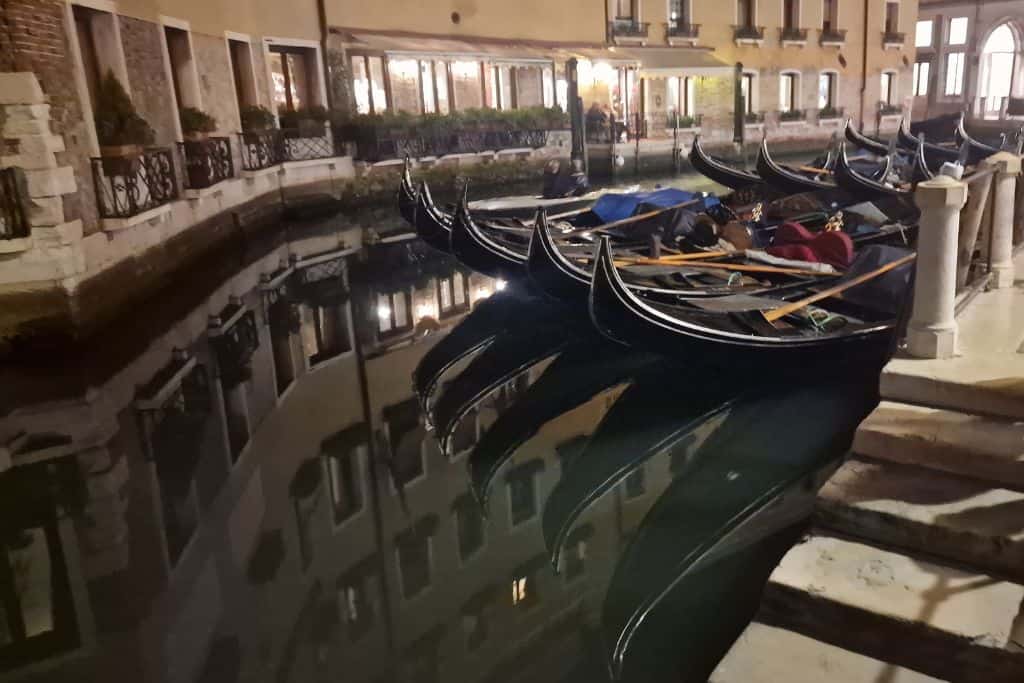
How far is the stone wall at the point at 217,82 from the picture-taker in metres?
7.48

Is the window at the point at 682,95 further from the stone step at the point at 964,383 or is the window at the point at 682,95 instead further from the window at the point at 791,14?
the stone step at the point at 964,383

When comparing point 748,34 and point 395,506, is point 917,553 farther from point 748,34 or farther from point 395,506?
point 748,34

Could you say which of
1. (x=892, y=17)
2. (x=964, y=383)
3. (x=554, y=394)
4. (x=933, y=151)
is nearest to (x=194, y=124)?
(x=554, y=394)

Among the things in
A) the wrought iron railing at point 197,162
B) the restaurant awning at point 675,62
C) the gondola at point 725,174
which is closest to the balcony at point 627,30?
the restaurant awning at point 675,62

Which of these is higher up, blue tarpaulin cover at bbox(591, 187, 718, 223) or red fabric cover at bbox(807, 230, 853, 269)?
blue tarpaulin cover at bbox(591, 187, 718, 223)

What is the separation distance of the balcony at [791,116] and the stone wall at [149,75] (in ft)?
39.8

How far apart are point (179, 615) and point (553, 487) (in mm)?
1265

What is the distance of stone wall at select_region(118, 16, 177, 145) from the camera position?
19.6 ft

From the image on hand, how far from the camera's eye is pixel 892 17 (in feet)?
58.9

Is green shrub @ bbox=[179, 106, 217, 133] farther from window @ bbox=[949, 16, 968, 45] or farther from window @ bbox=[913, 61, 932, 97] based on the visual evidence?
window @ bbox=[949, 16, 968, 45]

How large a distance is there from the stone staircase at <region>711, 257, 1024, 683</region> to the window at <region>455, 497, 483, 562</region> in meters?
1.05

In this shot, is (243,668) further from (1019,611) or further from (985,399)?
(985,399)

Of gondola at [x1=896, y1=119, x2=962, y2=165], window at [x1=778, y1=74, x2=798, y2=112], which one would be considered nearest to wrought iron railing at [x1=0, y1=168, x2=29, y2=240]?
gondola at [x1=896, y1=119, x2=962, y2=165]

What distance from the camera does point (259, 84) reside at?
8.79m
